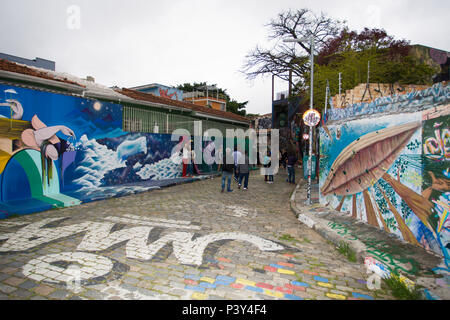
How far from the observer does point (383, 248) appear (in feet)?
15.5

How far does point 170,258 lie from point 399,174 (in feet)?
14.6

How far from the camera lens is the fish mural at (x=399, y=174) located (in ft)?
13.9

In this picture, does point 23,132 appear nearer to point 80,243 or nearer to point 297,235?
point 80,243

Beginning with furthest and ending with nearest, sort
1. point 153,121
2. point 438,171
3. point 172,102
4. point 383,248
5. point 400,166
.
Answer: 1. point 172,102
2. point 153,121
3. point 400,166
4. point 383,248
5. point 438,171

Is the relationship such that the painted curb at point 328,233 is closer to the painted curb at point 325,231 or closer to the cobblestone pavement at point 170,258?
the painted curb at point 325,231

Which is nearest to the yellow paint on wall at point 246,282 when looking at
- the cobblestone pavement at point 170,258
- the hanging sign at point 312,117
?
the cobblestone pavement at point 170,258

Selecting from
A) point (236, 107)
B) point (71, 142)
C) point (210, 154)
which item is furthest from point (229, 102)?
point (71, 142)

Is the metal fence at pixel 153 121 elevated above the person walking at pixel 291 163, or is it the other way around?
the metal fence at pixel 153 121

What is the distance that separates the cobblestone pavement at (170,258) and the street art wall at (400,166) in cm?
131

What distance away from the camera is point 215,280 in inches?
146

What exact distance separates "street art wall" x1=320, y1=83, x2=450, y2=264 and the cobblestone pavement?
4.29 feet

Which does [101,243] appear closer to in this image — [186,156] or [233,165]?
[233,165]

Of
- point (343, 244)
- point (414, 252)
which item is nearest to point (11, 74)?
point (343, 244)

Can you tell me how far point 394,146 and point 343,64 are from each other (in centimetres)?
1048
